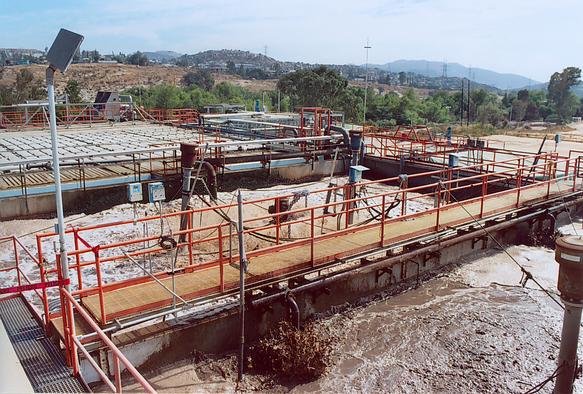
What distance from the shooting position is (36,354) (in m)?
6.25

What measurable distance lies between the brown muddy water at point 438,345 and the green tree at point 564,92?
305 feet

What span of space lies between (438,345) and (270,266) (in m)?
3.15

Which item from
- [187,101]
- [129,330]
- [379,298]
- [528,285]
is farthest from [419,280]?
[187,101]

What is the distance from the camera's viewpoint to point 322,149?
71.6 feet

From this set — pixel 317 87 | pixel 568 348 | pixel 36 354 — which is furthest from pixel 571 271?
pixel 317 87

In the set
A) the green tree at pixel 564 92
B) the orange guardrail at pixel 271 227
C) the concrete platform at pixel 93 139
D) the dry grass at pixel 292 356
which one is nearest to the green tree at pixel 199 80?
the green tree at pixel 564 92

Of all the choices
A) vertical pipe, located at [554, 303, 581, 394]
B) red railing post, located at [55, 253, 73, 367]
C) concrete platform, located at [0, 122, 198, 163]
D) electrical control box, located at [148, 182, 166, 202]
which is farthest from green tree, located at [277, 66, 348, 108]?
red railing post, located at [55, 253, 73, 367]

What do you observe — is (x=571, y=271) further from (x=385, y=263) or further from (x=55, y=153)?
(x=55, y=153)

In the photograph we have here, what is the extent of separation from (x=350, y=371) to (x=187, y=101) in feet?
199

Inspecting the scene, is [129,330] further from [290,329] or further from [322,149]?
[322,149]

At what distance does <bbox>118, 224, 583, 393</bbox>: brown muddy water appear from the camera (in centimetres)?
760

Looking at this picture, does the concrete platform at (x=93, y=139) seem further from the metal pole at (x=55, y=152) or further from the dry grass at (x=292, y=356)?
the metal pole at (x=55, y=152)

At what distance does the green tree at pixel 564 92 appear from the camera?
97231 mm

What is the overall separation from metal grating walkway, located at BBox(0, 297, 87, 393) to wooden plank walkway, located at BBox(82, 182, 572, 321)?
0.74 m
